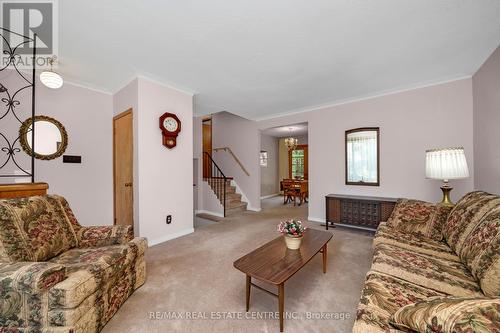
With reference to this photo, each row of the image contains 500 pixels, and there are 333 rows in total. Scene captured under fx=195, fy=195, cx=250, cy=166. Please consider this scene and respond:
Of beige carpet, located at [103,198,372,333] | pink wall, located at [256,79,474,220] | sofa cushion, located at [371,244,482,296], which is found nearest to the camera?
sofa cushion, located at [371,244,482,296]

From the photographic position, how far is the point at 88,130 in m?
3.49

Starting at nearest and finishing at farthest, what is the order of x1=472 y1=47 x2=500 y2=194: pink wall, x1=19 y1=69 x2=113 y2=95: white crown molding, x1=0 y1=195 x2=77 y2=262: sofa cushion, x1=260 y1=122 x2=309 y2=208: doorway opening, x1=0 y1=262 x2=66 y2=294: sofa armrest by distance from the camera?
x1=0 y1=262 x2=66 y2=294: sofa armrest < x1=0 y1=195 x2=77 y2=262: sofa cushion < x1=472 y1=47 x2=500 y2=194: pink wall < x1=19 y1=69 x2=113 y2=95: white crown molding < x1=260 y1=122 x2=309 y2=208: doorway opening

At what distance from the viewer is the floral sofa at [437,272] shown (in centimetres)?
68

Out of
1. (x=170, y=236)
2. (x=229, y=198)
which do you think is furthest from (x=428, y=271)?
(x=229, y=198)

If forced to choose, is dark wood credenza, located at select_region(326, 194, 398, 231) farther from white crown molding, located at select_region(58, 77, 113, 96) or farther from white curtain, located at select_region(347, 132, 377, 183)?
white crown molding, located at select_region(58, 77, 113, 96)

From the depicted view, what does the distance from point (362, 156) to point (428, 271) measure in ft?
9.27

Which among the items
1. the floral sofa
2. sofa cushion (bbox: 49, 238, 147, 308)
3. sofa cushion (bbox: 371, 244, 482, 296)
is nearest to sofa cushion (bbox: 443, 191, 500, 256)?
the floral sofa

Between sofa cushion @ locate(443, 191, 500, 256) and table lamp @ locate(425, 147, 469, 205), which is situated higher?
table lamp @ locate(425, 147, 469, 205)

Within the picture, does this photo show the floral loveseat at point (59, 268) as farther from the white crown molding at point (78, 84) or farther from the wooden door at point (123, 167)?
the white crown molding at point (78, 84)

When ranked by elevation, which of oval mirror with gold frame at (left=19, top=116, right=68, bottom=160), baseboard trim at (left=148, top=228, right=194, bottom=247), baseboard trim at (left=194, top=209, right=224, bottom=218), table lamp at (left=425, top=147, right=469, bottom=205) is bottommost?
baseboard trim at (left=194, top=209, right=224, bottom=218)

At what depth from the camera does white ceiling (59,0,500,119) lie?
175 centimetres

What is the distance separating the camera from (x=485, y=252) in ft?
4.33

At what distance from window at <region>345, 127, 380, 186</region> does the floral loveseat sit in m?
3.88

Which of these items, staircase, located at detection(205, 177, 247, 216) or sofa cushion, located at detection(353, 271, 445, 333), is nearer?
sofa cushion, located at detection(353, 271, 445, 333)
